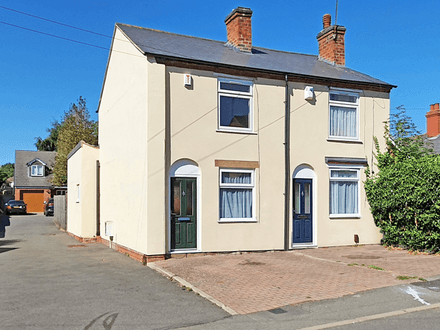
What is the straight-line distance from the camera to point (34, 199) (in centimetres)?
5331

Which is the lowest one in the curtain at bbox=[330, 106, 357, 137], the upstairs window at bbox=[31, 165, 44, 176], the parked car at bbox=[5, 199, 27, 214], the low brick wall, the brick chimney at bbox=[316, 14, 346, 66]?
the parked car at bbox=[5, 199, 27, 214]

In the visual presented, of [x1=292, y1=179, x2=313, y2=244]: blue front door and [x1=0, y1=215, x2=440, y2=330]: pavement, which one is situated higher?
[x1=292, y1=179, x2=313, y2=244]: blue front door

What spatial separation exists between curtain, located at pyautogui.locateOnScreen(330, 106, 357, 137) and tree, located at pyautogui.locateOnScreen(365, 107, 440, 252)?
1.15 meters

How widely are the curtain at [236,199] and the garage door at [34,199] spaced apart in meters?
44.3

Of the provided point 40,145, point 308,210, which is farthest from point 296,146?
point 40,145

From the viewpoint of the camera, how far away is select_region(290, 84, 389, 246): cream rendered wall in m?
14.8

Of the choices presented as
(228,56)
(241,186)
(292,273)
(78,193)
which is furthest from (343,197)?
(78,193)

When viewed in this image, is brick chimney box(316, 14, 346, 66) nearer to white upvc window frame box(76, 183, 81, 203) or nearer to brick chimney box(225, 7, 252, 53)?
brick chimney box(225, 7, 252, 53)

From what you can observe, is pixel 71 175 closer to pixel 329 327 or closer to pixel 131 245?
pixel 131 245

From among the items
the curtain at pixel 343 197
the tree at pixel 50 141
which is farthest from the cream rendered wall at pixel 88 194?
the tree at pixel 50 141

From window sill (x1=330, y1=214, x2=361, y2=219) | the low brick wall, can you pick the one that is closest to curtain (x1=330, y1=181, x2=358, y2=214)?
window sill (x1=330, y1=214, x2=361, y2=219)

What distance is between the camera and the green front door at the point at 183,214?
12.8m

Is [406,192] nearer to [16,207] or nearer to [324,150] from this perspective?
[324,150]

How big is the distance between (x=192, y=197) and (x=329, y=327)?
23.1 ft
